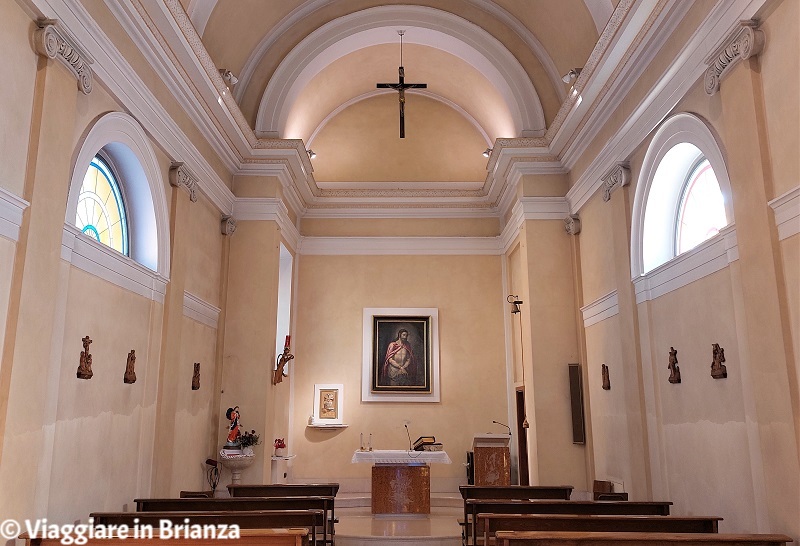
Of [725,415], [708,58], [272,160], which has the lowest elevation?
[725,415]

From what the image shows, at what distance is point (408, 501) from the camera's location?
9797 mm

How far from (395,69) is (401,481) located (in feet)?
24.9

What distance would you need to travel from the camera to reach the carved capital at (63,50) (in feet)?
16.4

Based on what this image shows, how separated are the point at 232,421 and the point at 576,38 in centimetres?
714

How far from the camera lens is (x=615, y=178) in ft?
26.5

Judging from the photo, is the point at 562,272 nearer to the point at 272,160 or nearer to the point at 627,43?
the point at 627,43

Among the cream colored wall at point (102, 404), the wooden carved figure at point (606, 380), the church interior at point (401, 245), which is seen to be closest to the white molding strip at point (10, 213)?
the church interior at point (401, 245)

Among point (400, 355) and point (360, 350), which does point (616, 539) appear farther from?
point (360, 350)

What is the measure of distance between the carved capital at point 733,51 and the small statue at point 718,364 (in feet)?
7.30

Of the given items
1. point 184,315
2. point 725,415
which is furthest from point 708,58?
point 184,315

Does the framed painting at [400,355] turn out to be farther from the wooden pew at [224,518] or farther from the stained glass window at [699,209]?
the wooden pew at [224,518]

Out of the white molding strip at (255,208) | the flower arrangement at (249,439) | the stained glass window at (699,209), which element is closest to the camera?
the stained glass window at (699,209)

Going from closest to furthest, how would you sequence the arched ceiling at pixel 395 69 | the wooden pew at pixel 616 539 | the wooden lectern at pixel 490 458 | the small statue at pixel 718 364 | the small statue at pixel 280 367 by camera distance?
the wooden pew at pixel 616 539, the small statue at pixel 718 364, the arched ceiling at pixel 395 69, the small statue at pixel 280 367, the wooden lectern at pixel 490 458

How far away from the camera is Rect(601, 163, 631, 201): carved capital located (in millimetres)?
7793
